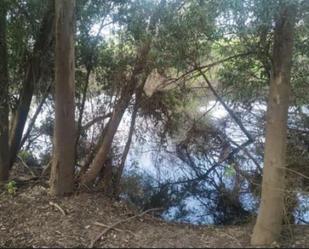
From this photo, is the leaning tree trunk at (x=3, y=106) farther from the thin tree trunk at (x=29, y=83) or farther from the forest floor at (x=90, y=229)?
the forest floor at (x=90, y=229)

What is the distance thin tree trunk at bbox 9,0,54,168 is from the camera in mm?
6668

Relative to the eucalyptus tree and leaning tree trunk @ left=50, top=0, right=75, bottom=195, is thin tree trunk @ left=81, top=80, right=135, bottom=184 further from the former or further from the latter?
the eucalyptus tree

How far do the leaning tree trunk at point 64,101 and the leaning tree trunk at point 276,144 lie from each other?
266 centimetres

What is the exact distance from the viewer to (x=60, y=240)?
448 centimetres

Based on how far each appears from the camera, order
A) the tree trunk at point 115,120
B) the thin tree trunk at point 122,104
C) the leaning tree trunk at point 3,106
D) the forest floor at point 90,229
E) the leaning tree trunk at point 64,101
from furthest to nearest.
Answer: the tree trunk at point 115,120, the thin tree trunk at point 122,104, the leaning tree trunk at point 3,106, the leaning tree trunk at point 64,101, the forest floor at point 90,229

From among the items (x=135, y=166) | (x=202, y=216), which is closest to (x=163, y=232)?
(x=202, y=216)

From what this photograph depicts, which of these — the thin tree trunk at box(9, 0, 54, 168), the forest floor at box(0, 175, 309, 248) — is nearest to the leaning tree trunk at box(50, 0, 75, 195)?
the forest floor at box(0, 175, 309, 248)

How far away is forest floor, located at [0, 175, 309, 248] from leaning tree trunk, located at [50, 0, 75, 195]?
0.27m

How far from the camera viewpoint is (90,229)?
15.6ft

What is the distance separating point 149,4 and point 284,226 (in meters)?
3.71

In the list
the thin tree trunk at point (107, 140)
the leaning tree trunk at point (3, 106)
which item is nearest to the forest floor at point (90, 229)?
the thin tree trunk at point (107, 140)

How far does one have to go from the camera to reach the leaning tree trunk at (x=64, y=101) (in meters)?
5.53

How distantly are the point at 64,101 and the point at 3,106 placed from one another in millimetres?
1337

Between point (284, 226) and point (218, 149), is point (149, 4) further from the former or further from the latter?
point (218, 149)
